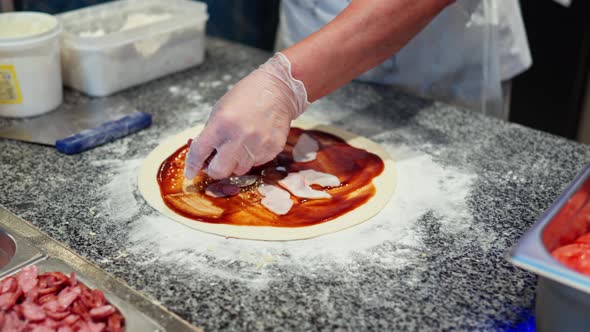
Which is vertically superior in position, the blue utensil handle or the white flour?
the white flour

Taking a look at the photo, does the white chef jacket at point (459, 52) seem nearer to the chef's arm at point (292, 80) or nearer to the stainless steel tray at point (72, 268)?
the chef's arm at point (292, 80)

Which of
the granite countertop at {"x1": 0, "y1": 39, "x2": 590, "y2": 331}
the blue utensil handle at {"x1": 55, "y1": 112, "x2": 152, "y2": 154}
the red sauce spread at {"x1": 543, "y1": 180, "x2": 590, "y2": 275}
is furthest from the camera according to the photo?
the blue utensil handle at {"x1": 55, "y1": 112, "x2": 152, "y2": 154}

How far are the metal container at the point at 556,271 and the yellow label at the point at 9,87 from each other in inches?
54.2

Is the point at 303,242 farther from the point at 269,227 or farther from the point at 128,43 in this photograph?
the point at 128,43

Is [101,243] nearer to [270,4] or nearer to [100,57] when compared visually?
[100,57]

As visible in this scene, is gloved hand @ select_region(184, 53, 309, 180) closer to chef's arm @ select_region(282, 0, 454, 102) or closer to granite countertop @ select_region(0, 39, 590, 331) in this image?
chef's arm @ select_region(282, 0, 454, 102)

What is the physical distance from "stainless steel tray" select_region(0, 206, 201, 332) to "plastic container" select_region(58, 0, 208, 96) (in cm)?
64

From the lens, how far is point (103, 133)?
154cm

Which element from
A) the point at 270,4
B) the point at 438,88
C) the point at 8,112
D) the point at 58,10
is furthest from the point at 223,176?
the point at 270,4

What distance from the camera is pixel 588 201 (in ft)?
3.20

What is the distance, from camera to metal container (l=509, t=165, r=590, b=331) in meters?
0.75

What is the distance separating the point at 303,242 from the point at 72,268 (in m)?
0.43

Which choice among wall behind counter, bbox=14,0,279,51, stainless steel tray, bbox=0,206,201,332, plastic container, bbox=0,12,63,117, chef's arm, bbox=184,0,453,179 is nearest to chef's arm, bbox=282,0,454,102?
chef's arm, bbox=184,0,453,179

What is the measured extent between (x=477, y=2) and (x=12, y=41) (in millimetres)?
1328
